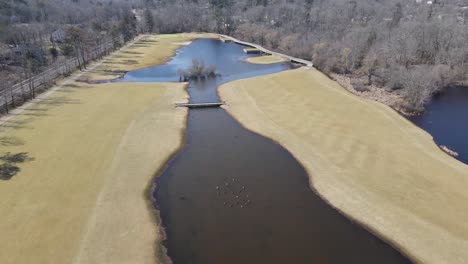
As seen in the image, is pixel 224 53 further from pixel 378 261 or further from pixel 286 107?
pixel 378 261

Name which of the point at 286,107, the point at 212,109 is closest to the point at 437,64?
the point at 286,107

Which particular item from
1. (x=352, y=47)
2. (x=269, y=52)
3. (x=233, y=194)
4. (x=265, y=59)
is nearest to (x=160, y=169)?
(x=233, y=194)

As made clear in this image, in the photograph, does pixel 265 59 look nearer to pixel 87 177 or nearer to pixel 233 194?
pixel 233 194

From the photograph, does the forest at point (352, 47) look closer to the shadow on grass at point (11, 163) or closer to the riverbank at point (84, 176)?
the riverbank at point (84, 176)

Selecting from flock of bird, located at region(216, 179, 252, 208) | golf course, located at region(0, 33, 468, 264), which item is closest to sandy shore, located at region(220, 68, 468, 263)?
golf course, located at region(0, 33, 468, 264)

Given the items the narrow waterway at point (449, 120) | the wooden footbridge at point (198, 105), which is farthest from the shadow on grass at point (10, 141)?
the narrow waterway at point (449, 120)

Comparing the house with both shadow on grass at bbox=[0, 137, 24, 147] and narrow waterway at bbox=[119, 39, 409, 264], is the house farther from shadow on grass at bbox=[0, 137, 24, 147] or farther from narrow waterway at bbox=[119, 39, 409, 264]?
narrow waterway at bbox=[119, 39, 409, 264]
